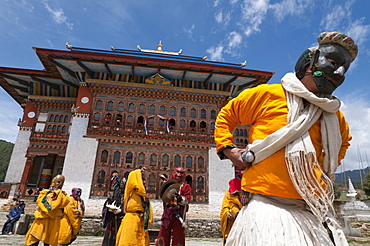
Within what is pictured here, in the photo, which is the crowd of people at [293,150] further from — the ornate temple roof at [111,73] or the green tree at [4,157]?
the green tree at [4,157]

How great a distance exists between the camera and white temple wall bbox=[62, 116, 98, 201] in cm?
1546

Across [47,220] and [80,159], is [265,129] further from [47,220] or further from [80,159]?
[80,159]

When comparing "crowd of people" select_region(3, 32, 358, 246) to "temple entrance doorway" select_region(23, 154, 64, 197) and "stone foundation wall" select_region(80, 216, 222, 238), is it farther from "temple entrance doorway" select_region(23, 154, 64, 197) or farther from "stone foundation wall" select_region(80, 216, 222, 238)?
"temple entrance doorway" select_region(23, 154, 64, 197)

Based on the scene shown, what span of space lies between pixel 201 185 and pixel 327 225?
50.4 feet

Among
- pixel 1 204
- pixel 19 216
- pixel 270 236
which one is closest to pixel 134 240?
pixel 270 236

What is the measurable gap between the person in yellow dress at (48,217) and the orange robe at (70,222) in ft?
2.44

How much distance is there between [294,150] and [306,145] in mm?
99

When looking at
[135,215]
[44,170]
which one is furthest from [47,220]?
[44,170]

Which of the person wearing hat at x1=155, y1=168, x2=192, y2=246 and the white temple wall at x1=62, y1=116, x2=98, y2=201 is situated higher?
the white temple wall at x1=62, y1=116, x2=98, y2=201

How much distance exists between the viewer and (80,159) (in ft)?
52.8

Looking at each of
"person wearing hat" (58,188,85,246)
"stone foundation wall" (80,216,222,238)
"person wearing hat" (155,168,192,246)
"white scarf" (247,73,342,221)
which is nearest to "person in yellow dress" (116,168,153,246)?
"person wearing hat" (155,168,192,246)

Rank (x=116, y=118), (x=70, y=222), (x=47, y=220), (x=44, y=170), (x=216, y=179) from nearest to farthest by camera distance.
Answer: (x=47, y=220) < (x=70, y=222) < (x=216, y=179) < (x=116, y=118) < (x=44, y=170)

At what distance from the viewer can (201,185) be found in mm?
16641

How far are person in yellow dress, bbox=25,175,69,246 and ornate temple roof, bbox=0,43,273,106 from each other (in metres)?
13.0
